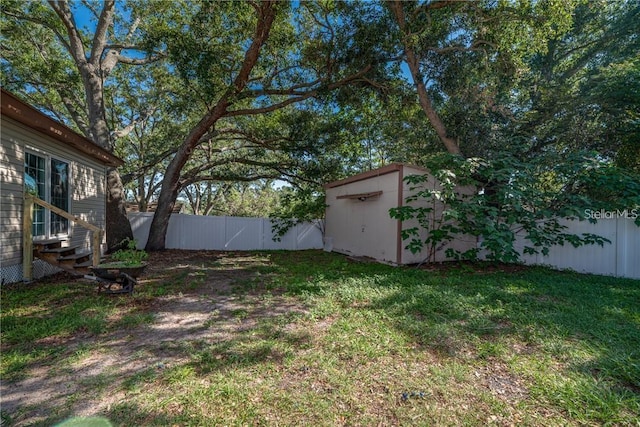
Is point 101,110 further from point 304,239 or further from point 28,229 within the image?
point 304,239

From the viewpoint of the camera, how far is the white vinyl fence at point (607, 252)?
6.23 m

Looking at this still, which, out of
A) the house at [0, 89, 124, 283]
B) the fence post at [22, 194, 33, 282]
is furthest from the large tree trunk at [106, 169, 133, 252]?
the fence post at [22, 194, 33, 282]

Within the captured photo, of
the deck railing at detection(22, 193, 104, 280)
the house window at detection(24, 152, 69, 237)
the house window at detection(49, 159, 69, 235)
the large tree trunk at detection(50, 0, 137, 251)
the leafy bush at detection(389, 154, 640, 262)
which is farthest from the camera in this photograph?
the large tree trunk at detection(50, 0, 137, 251)

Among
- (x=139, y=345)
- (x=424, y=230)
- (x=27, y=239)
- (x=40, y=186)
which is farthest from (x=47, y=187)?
(x=424, y=230)

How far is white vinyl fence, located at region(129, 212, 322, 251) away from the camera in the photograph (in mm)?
9820

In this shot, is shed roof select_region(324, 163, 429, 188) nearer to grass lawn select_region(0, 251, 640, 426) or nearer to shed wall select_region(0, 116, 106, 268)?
grass lawn select_region(0, 251, 640, 426)

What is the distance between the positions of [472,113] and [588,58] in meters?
4.93

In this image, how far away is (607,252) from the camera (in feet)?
21.5

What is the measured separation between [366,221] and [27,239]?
7341 millimetres

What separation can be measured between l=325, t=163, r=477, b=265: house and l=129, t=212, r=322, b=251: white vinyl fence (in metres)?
1.89

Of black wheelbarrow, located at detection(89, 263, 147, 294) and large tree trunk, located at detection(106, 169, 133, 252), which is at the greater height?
large tree trunk, located at detection(106, 169, 133, 252)

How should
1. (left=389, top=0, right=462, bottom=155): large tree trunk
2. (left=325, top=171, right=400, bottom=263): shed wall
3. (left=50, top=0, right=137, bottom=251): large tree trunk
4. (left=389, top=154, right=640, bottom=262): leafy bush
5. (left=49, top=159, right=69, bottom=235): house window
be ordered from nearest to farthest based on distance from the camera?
(left=389, top=154, right=640, bottom=262): leafy bush < (left=49, top=159, right=69, bottom=235): house window < (left=325, top=171, right=400, bottom=263): shed wall < (left=389, top=0, right=462, bottom=155): large tree trunk < (left=50, top=0, right=137, bottom=251): large tree trunk
